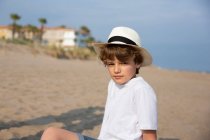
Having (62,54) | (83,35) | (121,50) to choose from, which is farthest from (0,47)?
(83,35)

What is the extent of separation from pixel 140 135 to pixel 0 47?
16.1 meters

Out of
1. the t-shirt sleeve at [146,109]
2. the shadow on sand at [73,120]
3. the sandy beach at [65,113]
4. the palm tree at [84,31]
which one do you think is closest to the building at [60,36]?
the palm tree at [84,31]

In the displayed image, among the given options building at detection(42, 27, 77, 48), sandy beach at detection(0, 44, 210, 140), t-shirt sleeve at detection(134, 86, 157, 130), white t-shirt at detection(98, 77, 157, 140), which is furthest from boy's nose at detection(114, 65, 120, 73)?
building at detection(42, 27, 77, 48)

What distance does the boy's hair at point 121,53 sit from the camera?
7.82ft

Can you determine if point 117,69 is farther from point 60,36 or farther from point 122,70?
point 60,36

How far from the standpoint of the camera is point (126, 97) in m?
2.34

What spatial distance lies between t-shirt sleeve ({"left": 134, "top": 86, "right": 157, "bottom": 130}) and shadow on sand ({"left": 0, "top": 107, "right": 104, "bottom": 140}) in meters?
2.45

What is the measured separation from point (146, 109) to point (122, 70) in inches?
12.3

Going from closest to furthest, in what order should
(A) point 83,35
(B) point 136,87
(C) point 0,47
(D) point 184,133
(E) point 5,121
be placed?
(B) point 136,87 → (E) point 5,121 → (D) point 184,133 → (C) point 0,47 → (A) point 83,35

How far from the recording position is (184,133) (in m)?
5.55

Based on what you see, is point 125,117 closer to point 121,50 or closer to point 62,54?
point 121,50

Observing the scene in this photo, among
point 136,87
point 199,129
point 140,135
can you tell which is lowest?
point 199,129

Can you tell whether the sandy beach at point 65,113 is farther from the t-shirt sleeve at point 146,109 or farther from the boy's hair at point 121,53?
the t-shirt sleeve at point 146,109

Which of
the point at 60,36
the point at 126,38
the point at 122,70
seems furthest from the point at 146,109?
the point at 60,36
